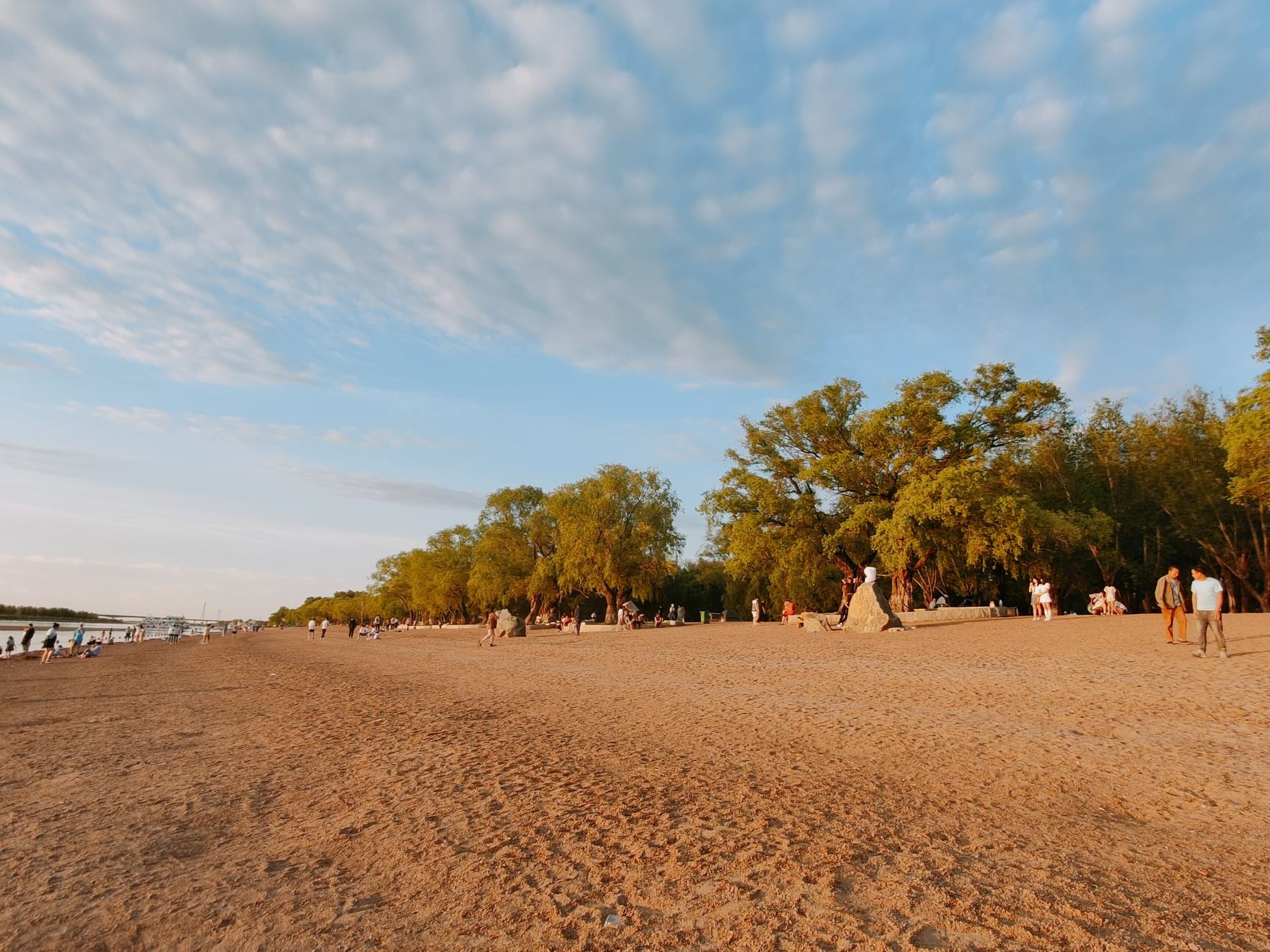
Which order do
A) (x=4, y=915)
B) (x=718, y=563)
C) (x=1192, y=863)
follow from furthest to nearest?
(x=718, y=563), (x=1192, y=863), (x=4, y=915)

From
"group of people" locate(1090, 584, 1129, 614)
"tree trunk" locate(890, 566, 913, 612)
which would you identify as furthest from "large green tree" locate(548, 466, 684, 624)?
"group of people" locate(1090, 584, 1129, 614)

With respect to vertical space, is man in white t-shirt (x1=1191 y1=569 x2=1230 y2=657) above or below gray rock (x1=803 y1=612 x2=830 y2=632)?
above

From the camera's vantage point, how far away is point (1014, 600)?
52031 mm

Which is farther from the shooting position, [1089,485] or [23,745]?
[1089,485]

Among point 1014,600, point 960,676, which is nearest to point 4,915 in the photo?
point 960,676

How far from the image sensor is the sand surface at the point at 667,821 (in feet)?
12.7

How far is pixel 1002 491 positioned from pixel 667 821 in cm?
3306

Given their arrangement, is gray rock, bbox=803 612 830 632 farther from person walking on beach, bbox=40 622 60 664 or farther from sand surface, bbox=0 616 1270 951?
person walking on beach, bbox=40 622 60 664

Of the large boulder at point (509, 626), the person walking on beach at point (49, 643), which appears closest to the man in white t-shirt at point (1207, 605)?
the large boulder at point (509, 626)

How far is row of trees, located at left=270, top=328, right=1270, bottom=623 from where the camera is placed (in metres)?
30.2

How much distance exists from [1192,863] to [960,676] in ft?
31.7

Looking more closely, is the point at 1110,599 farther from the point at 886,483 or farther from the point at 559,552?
the point at 559,552

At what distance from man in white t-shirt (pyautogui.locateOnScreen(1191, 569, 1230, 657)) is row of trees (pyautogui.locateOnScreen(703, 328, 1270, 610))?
46.2 ft

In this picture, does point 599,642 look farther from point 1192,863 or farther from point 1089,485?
point 1089,485
